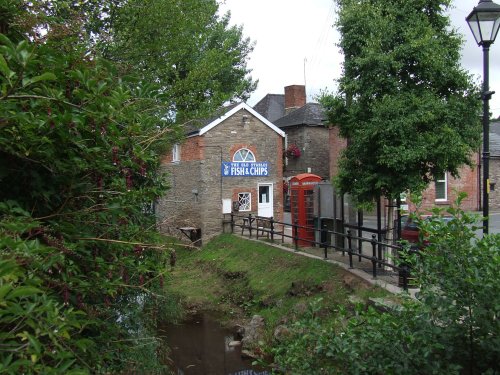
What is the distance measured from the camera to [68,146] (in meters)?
2.57

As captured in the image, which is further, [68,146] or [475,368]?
[475,368]

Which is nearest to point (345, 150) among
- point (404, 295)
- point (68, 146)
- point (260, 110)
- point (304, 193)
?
point (304, 193)

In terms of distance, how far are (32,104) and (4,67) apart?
38 cm

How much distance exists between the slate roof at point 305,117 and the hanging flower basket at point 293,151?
4.53ft

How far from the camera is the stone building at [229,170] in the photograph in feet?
65.0

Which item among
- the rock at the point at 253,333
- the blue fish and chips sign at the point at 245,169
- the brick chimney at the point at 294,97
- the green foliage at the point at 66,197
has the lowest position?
the rock at the point at 253,333

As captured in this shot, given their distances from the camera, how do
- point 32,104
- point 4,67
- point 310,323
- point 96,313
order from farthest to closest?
point 310,323
point 96,313
point 32,104
point 4,67

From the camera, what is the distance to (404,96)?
9.41 meters

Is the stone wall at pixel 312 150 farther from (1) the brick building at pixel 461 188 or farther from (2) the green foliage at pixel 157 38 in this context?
(2) the green foliage at pixel 157 38

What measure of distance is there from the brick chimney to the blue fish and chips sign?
12616 millimetres

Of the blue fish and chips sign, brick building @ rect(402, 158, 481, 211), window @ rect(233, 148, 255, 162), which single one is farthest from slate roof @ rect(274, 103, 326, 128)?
window @ rect(233, 148, 255, 162)

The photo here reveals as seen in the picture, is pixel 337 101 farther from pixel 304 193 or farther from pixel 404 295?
pixel 404 295

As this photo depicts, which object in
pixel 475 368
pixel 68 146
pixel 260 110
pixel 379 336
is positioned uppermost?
pixel 260 110

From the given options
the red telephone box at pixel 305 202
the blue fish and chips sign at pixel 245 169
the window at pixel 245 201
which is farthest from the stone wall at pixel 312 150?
the red telephone box at pixel 305 202
